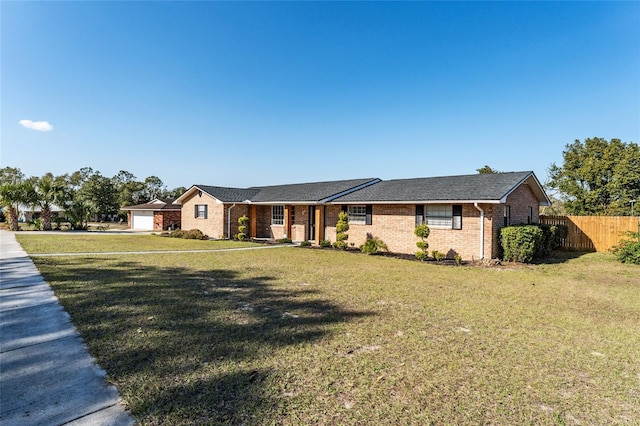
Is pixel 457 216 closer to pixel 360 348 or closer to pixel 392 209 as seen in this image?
pixel 392 209

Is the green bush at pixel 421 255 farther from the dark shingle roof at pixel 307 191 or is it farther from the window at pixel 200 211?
the window at pixel 200 211

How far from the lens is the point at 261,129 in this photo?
2248 cm

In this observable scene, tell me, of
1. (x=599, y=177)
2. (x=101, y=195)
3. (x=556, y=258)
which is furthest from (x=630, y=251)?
(x=101, y=195)

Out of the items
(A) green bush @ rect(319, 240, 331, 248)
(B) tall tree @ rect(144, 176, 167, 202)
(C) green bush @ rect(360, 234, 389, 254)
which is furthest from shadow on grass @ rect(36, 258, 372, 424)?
(B) tall tree @ rect(144, 176, 167, 202)

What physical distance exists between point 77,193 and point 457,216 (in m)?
51.7

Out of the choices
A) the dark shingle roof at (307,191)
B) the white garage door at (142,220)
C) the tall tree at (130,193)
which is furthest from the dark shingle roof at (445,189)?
the tall tree at (130,193)

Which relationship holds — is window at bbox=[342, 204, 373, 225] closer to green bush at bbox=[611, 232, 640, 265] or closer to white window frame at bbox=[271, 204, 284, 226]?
white window frame at bbox=[271, 204, 284, 226]

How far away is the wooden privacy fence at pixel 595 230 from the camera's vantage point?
1617 cm

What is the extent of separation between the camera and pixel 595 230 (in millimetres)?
17109

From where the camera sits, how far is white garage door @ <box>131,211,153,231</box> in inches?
1355

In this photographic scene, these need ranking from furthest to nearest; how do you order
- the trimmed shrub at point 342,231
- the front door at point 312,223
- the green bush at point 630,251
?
the front door at point 312,223 → the trimmed shrub at point 342,231 → the green bush at point 630,251

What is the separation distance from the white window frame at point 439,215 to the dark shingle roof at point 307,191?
18.6 ft

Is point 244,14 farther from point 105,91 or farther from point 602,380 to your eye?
point 602,380

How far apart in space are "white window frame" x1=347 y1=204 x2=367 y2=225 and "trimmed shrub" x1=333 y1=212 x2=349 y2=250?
568 mm
